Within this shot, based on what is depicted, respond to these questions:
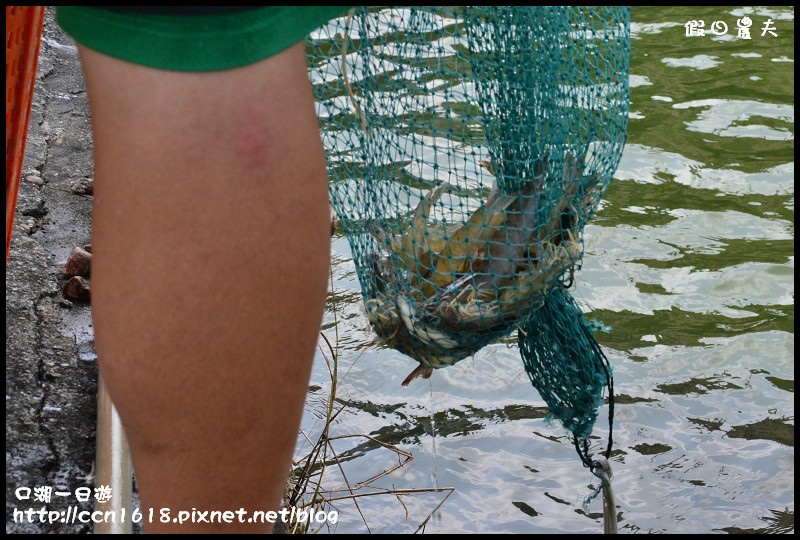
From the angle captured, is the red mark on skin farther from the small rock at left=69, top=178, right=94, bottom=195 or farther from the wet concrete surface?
the small rock at left=69, top=178, right=94, bottom=195

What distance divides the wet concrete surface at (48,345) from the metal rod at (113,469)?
0.10m

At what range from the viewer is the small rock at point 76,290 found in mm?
2891

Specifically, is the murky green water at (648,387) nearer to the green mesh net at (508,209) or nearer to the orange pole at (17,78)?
the green mesh net at (508,209)

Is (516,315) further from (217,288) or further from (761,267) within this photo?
(761,267)

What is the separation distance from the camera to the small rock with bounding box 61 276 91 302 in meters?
2.89

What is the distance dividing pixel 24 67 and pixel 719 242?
3018mm

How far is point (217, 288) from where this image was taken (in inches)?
46.1

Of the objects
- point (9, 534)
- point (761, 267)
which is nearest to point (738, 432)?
point (761, 267)

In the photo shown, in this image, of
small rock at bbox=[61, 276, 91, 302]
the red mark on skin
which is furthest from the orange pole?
small rock at bbox=[61, 276, 91, 302]

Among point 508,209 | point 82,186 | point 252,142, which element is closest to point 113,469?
point 508,209

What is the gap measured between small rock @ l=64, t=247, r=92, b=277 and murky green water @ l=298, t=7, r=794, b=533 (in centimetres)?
79

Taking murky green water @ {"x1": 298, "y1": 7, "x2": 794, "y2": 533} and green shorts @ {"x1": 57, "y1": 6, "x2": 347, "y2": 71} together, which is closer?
green shorts @ {"x1": 57, "y1": 6, "x2": 347, "y2": 71}

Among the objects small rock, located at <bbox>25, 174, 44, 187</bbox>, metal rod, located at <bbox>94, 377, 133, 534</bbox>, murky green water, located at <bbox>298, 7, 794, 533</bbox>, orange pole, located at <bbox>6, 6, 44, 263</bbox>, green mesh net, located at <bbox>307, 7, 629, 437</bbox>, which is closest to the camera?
orange pole, located at <bbox>6, 6, 44, 263</bbox>

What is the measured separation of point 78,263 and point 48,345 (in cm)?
43
